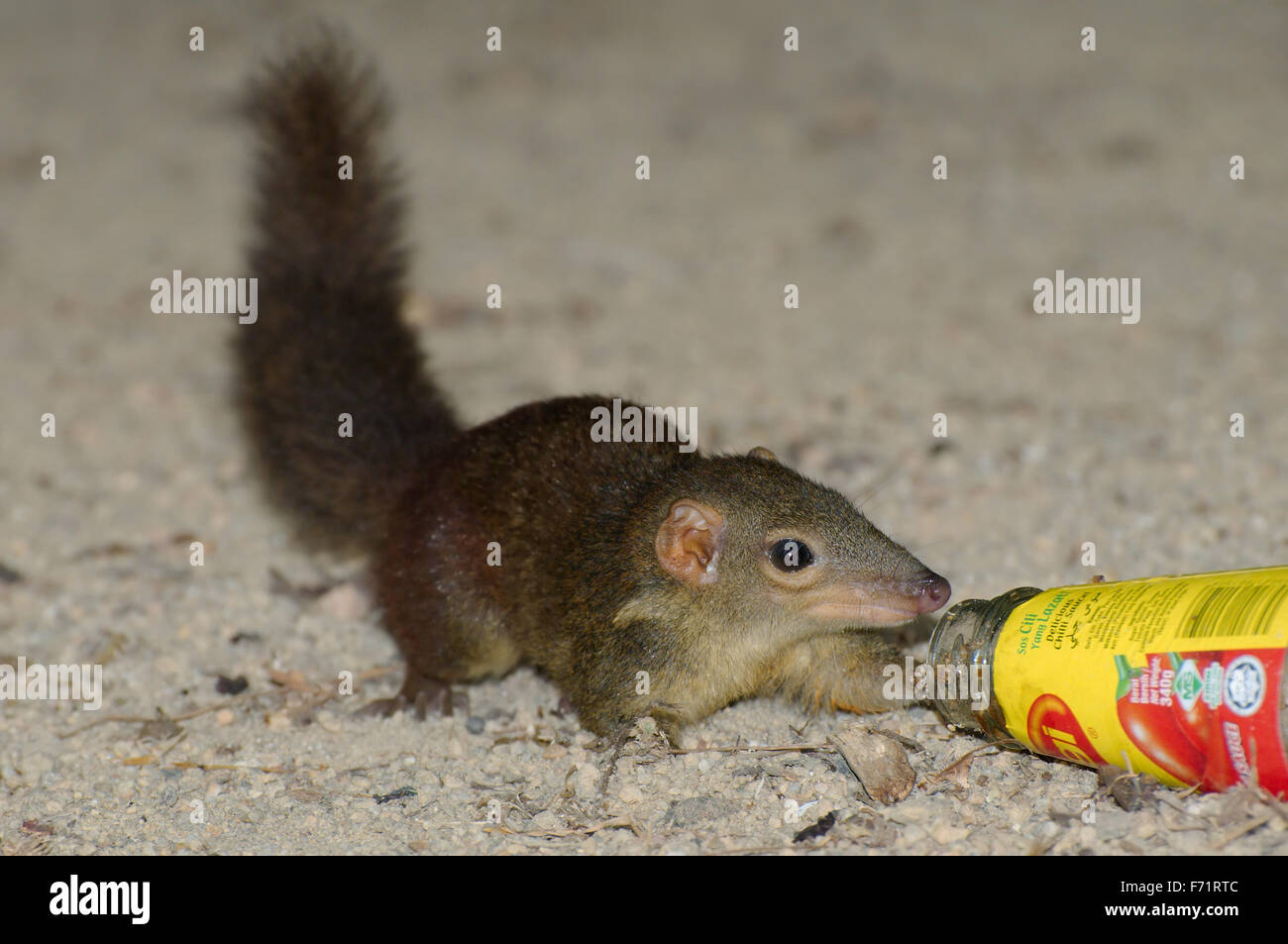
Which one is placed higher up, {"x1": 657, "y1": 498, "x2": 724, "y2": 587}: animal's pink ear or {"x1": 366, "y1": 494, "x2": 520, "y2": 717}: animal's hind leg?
{"x1": 657, "y1": 498, "x2": 724, "y2": 587}: animal's pink ear

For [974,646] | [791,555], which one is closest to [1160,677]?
[974,646]

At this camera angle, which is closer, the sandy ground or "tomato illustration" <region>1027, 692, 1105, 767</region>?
"tomato illustration" <region>1027, 692, 1105, 767</region>

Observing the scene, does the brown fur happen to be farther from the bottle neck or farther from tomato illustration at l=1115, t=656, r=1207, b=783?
tomato illustration at l=1115, t=656, r=1207, b=783

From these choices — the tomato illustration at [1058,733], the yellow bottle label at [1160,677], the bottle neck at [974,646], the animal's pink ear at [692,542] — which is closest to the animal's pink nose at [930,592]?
the bottle neck at [974,646]

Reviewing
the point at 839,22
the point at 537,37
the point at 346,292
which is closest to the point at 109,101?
the point at 537,37

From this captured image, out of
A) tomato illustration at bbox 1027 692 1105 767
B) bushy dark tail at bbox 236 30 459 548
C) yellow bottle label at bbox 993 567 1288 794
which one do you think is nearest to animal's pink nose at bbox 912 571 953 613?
yellow bottle label at bbox 993 567 1288 794
